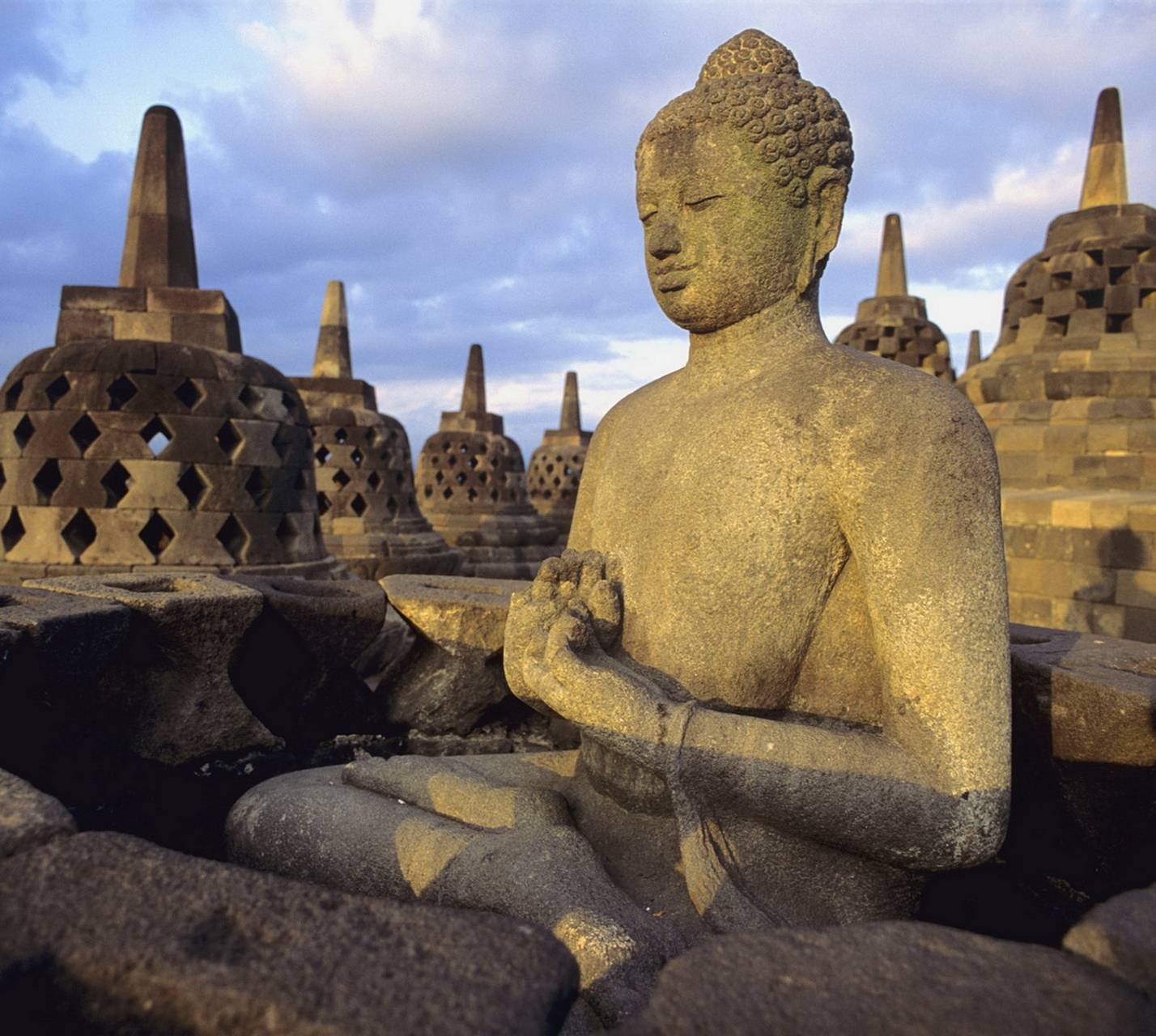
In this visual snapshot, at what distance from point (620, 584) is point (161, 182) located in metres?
5.43

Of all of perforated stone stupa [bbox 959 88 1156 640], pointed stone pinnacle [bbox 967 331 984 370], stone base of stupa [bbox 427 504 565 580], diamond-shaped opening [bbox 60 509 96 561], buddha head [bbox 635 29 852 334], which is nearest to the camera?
buddha head [bbox 635 29 852 334]

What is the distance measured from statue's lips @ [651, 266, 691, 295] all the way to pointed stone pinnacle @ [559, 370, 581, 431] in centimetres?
1634

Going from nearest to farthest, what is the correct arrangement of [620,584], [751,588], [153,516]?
[751,588]
[620,584]
[153,516]

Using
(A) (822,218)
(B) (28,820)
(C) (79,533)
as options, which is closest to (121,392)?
(C) (79,533)

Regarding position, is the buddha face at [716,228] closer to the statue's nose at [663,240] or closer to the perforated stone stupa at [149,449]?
the statue's nose at [663,240]

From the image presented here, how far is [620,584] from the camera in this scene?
6.49 ft

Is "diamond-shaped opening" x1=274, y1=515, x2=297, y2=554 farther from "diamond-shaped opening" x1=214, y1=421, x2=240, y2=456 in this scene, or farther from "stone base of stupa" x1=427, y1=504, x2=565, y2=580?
"stone base of stupa" x1=427, y1=504, x2=565, y2=580

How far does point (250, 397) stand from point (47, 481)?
1.23 m

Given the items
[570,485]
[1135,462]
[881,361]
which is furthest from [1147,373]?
[570,485]

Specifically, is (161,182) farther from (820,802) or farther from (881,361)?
(820,802)

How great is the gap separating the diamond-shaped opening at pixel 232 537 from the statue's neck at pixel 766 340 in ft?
13.0

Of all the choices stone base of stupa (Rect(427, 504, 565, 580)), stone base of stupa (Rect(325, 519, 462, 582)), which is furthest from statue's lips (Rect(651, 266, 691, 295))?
stone base of stupa (Rect(427, 504, 565, 580))

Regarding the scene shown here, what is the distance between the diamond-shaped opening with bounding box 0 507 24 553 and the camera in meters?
4.95

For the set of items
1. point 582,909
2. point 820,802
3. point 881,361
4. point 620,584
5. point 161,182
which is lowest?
point 582,909
